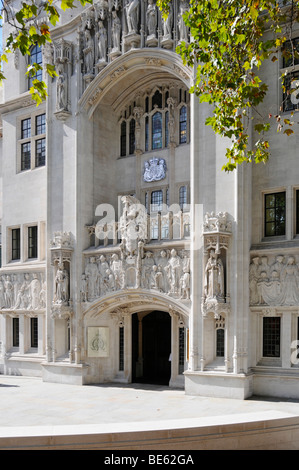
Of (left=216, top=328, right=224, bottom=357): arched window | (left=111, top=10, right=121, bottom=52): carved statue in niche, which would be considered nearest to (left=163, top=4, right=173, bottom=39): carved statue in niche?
(left=111, top=10, right=121, bottom=52): carved statue in niche

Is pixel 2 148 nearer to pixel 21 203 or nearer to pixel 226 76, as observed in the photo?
pixel 21 203

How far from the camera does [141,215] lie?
893 inches

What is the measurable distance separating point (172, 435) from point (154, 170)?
14.7 m

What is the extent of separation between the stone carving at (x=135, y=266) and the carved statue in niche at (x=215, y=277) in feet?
3.74

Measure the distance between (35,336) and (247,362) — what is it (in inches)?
442

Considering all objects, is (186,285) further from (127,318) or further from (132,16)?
(132,16)

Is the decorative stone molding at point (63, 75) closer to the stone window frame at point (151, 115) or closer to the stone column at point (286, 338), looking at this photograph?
the stone window frame at point (151, 115)

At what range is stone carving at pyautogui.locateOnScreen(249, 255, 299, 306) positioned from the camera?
762 inches

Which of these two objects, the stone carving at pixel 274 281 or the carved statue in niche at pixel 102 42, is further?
the carved statue in niche at pixel 102 42

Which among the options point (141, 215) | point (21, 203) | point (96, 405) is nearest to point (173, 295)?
point (141, 215)

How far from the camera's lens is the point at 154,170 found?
24531 mm

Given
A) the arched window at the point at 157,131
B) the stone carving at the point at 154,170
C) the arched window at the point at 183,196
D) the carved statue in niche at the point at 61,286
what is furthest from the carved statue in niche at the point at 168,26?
the carved statue in niche at the point at 61,286

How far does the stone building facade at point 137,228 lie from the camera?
65.5 feet

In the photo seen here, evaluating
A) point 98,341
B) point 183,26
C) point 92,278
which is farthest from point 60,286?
point 183,26
